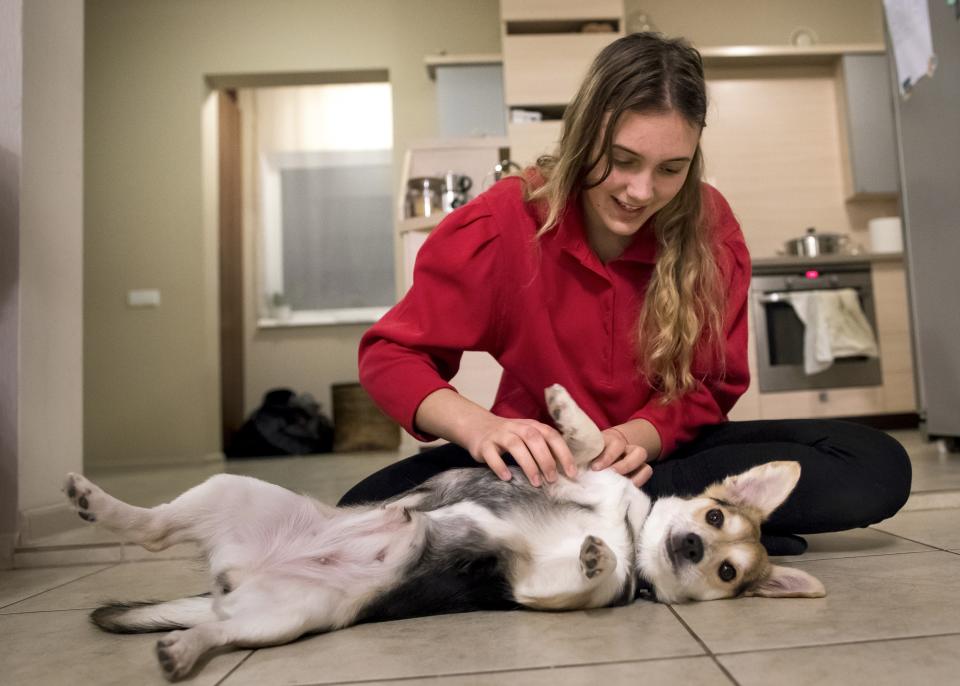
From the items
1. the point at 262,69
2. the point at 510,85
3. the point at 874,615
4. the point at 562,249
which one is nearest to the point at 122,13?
the point at 262,69

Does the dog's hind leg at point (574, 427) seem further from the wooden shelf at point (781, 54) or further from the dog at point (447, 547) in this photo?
the wooden shelf at point (781, 54)

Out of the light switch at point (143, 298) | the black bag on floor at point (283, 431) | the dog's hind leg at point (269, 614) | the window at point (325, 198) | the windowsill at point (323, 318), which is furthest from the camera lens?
the window at point (325, 198)

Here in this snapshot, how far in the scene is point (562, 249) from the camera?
5.69ft

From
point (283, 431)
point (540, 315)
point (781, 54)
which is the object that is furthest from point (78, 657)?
point (781, 54)

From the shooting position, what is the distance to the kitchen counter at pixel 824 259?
4.83 metres

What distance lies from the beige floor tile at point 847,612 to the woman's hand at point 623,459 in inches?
10.9

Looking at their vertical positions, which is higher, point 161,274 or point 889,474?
point 161,274

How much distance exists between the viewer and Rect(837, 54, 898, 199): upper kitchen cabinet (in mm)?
5523

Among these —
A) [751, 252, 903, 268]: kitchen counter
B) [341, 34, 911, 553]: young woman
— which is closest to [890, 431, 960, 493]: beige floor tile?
[341, 34, 911, 553]: young woman

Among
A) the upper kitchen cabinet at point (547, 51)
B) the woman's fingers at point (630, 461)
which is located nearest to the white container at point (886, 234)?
the upper kitchen cabinet at point (547, 51)

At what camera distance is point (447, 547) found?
54.7 inches

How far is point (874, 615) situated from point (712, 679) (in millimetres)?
417

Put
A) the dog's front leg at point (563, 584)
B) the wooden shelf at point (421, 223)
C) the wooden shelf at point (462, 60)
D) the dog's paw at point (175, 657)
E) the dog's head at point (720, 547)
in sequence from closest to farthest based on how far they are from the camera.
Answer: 1. the dog's paw at point (175, 657)
2. the dog's front leg at point (563, 584)
3. the dog's head at point (720, 547)
4. the wooden shelf at point (421, 223)
5. the wooden shelf at point (462, 60)

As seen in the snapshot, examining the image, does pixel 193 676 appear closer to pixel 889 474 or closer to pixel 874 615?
pixel 874 615
